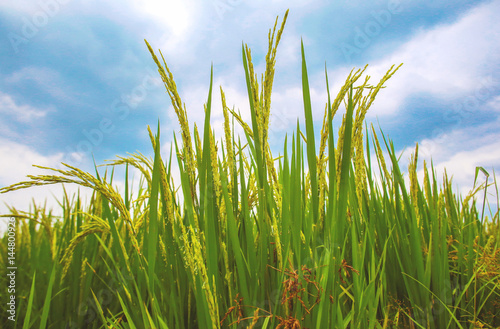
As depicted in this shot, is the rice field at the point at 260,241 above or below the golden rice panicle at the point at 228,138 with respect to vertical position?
below

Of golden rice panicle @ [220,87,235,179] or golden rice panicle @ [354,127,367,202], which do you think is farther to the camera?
golden rice panicle @ [354,127,367,202]

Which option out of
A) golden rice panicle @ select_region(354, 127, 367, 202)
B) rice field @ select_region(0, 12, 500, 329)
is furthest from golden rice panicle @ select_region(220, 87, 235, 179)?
golden rice panicle @ select_region(354, 127, 367, 202)

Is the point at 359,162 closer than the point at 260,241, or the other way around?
the point at 260,241

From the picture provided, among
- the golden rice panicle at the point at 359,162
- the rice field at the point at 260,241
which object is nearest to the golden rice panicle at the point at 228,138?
the rice field at the point at 260,241

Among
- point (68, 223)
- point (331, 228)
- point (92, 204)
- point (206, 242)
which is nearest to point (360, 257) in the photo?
point (331, 228)

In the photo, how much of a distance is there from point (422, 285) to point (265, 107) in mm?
1208

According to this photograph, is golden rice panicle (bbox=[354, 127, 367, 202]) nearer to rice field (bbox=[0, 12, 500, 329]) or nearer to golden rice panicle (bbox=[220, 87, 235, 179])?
rice field (bbox=[0, 12, 500, 329])

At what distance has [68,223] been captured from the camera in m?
2.40

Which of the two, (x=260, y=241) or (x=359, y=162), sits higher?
(x=359, y=162)

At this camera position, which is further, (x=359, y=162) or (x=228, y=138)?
(x=359, y=162)

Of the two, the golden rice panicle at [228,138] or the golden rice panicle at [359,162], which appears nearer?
the golden rice panicle at [228,138]

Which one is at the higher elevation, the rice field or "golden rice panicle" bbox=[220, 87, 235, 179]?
"golden rice panicle" bbox=[220, 87, 235, 179]

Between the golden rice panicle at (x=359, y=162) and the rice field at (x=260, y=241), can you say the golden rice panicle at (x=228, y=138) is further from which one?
the golden rice panicle at (x=359, y=162)

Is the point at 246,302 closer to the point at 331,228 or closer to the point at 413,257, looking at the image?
the point at 331,228
